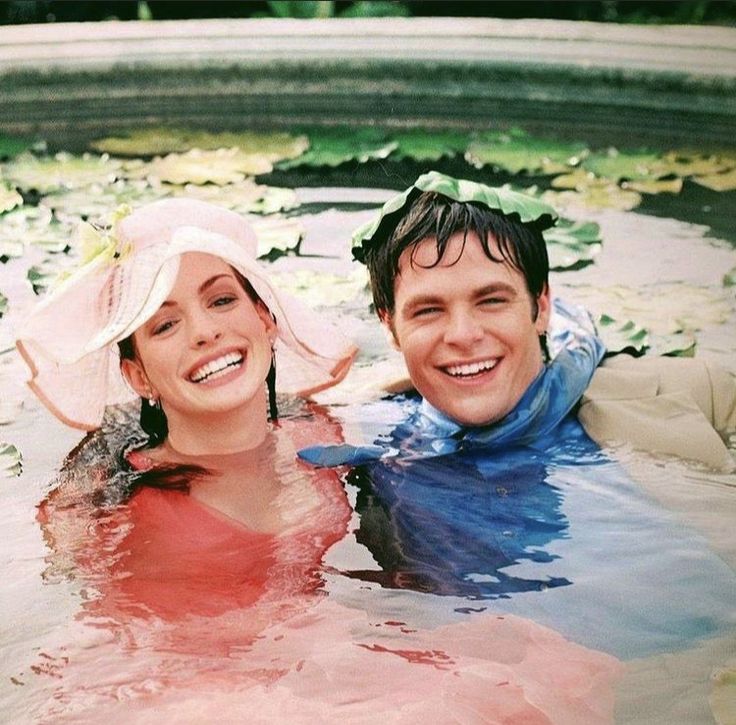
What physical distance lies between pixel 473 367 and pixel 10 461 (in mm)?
1195

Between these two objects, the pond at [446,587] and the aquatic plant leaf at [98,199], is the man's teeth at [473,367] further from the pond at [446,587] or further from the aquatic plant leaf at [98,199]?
the aquatic plant leaf at [98,199]

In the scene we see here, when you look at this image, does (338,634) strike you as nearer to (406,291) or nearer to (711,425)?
(406,291)

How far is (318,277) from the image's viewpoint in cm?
412

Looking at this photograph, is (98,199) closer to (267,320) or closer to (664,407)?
(267,320)

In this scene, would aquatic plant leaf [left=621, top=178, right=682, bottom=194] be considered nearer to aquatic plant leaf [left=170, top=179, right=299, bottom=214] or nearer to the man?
aquatic plant leaf [left=170, top=179, right=299, bottom=214]

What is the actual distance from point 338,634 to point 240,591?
237 mm

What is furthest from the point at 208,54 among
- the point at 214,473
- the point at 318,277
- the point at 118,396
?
the point at 214,473

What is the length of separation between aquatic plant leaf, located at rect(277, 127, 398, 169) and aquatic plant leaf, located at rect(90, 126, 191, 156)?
0.57 meters

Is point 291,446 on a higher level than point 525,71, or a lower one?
lower

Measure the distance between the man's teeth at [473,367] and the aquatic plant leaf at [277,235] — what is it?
1.44 metres

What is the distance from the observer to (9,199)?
15.4 feet

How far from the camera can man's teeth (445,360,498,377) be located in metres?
2.88

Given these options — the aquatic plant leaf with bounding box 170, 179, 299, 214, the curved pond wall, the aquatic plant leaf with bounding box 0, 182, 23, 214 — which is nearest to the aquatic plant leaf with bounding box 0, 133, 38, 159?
the curved pond wall

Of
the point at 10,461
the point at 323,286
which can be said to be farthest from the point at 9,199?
the point at 10,461
